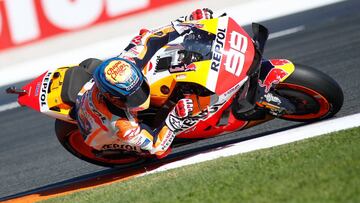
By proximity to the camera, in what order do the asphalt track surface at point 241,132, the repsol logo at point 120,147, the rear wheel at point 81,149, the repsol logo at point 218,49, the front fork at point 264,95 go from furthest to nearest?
the asphalt track surface at point 241,132 → the rear wheel at point 81,149 → the repsol logo at point 120,147 → the front fork at point 264,95 → the repsol logo at point 218,49

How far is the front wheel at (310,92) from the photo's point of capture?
633cm

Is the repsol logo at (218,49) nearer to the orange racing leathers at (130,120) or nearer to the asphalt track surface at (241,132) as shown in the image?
the orange racing leathers at (130,120)

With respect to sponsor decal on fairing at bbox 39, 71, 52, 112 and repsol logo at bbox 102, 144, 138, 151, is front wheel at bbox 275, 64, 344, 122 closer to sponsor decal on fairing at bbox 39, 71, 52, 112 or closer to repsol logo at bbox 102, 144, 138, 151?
repsol logo at bbox 102, 144, 138, 151

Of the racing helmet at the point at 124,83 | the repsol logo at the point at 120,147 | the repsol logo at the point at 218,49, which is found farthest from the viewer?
the repsol logo at the point at 120,147

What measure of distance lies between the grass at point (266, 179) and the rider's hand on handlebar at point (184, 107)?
44 centimetres

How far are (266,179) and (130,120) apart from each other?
1518 mm

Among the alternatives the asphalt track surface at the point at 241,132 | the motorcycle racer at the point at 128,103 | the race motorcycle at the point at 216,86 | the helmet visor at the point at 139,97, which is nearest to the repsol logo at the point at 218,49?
the race motorcycle at the point at 216,86

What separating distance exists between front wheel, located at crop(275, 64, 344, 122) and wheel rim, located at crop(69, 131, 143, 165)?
4.97 ft

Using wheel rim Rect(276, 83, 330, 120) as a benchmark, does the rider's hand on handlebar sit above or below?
above

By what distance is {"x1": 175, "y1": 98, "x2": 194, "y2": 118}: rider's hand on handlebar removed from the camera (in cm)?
605

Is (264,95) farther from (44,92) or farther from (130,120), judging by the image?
(44,92)

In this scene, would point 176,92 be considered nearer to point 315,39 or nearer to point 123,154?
point 123,154

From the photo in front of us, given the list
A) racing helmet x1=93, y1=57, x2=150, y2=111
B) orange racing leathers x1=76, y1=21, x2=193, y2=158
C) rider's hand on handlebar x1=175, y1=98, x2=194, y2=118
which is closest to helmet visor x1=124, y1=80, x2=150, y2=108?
racing helmet x1=93, y1=57, x2=150, y2=111

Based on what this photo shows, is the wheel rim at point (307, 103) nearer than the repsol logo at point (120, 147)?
Yes
